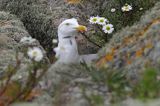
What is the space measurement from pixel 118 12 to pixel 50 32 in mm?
1291

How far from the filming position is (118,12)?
8.52 metres

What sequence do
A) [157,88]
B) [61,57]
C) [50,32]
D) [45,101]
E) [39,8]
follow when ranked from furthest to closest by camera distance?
[39,8] < [50,32] < [61,57] < [45,101] < [157,88]

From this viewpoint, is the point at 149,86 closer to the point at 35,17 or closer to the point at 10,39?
the point at 10,39

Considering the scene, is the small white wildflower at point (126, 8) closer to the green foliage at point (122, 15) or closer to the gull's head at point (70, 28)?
the green foliage at point (122, 15)

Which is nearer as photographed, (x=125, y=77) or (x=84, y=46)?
(x=125, y=77)

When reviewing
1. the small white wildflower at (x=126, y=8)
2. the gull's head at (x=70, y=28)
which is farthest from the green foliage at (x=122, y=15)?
the gull's head at (x=70, y=28)

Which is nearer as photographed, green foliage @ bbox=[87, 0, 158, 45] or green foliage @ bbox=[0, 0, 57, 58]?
green foliage @ bbox=[87, 0, 158, 45]

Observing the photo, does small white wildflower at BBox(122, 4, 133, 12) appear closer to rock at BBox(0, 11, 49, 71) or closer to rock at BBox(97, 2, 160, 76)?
rock at BBox(0, 11, 49, 71)

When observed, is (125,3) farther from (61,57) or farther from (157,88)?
(157,88)

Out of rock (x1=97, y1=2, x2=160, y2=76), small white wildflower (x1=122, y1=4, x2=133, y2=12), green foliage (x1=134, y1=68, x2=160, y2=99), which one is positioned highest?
small white wildflower (x1=122, y1=4, x2=133, y2=12)

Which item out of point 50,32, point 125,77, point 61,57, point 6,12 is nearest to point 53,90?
point 125,77

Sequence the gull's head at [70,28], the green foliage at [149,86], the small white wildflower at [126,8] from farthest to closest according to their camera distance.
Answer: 1. the small white wildflower at [126,8]
2. the gull's head at [70,28]
3. the green foliage at [149,86]

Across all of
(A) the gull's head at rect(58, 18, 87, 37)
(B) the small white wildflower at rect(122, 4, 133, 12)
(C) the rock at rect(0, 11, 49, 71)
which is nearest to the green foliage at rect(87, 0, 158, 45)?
(B) the small white wildflower at rect(122, 4, 133, 12)

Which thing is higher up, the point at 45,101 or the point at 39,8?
the point at 39,8
